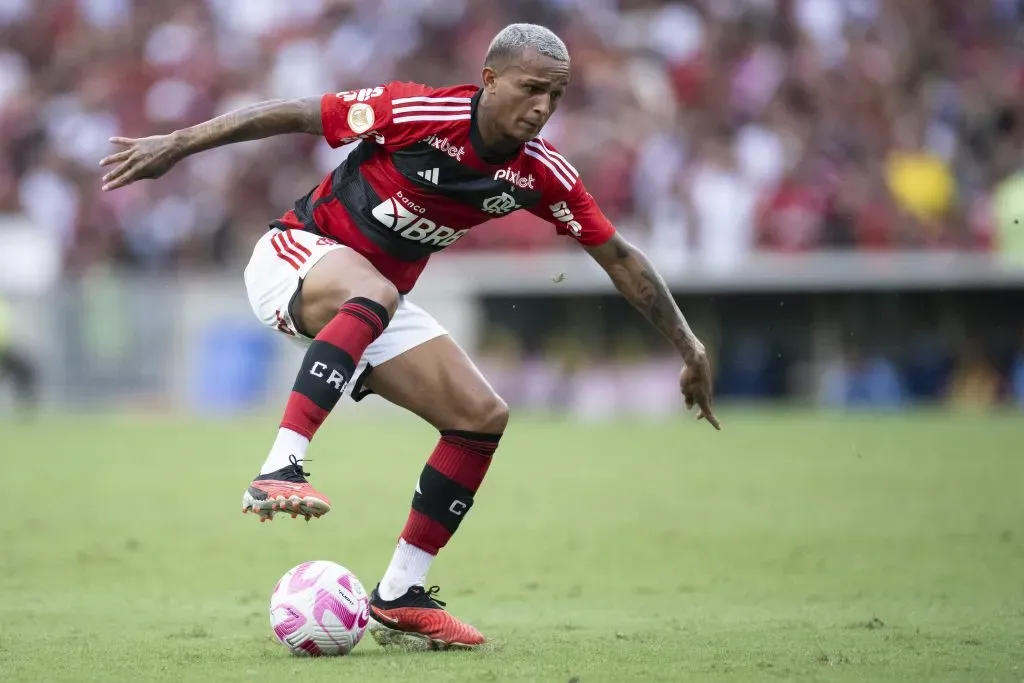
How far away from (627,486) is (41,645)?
7195 millimetres

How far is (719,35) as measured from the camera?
66.5 feet

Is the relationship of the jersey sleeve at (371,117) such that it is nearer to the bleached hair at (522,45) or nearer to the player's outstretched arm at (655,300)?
the bleached hair at (522,45)

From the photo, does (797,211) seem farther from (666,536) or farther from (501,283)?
(666,536)

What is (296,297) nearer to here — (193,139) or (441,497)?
(193,139)

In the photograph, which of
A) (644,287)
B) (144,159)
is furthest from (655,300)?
(144,159)

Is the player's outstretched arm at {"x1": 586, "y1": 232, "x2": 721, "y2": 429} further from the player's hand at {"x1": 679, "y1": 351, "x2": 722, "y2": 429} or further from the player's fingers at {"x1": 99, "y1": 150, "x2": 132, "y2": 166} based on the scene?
the player's fingers at {"x1": 99, "y1": 150, "x2": 132, "y2": 166}

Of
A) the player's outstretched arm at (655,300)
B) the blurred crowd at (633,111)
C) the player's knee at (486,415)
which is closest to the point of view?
the player's knee at (486,415)

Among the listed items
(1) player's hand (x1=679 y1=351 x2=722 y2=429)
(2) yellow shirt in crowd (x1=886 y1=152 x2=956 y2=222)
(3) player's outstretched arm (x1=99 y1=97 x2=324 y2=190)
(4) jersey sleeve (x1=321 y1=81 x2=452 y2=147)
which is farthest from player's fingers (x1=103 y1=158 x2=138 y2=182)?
(2) yellow shirt in crowd (x1=886 y1=152 x2=956 y2=222)

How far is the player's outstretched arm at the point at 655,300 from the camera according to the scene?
6.49 meters

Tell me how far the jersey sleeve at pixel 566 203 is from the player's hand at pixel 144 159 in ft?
4.82

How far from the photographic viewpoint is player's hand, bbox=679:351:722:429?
657 cm

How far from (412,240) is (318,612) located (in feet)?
5.31

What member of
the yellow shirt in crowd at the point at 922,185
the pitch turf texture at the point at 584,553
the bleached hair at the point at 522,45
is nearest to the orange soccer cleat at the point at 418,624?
the pitch turf texture at the point at 584,553

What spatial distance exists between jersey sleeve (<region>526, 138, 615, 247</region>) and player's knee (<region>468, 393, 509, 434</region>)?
805mm
